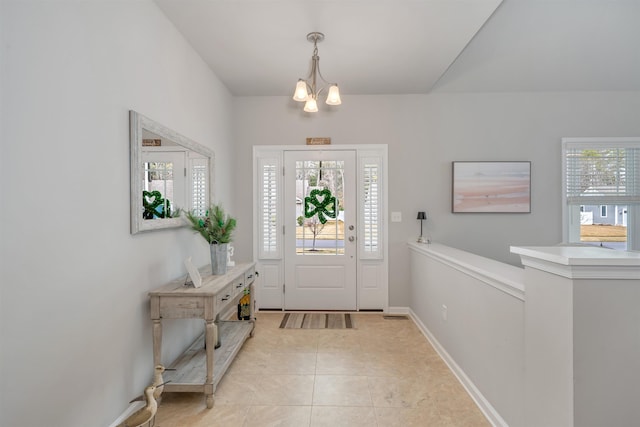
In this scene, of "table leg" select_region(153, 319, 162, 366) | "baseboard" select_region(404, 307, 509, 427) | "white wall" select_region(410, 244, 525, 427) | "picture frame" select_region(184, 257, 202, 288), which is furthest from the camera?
"picture frame" select_region(184, 257, 202, 288)

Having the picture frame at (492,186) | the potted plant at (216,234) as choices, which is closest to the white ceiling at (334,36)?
the picture frame at (492,186)

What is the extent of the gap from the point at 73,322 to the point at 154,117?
136 cm

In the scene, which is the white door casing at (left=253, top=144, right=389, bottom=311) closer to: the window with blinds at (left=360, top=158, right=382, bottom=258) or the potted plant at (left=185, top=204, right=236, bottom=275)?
the window with blinds at (left=360, top=158, right=382, bottom=258)

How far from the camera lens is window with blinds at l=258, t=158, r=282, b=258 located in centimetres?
407

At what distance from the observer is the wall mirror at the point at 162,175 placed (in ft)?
6.42

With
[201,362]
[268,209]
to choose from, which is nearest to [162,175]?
[201,362]

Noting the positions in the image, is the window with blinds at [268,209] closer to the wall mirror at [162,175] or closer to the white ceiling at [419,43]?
the white ceiling at [419,43]

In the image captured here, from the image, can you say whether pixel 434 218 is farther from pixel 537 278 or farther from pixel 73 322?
pixel 73 322

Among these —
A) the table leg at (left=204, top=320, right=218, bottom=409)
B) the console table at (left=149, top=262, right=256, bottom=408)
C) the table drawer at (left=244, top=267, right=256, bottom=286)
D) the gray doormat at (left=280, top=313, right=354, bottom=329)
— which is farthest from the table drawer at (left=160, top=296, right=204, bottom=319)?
the gray doormat at (left=280, top=313, right=354, bottom=329)

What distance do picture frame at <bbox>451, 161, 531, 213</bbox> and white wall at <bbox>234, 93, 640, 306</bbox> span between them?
93mm

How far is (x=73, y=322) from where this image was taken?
58.9 inches

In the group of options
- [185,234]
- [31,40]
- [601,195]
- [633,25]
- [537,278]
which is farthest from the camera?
[601,195]

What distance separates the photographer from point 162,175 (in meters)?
2.28

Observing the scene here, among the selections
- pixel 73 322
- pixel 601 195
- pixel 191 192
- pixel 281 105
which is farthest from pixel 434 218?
pixel 73 322
